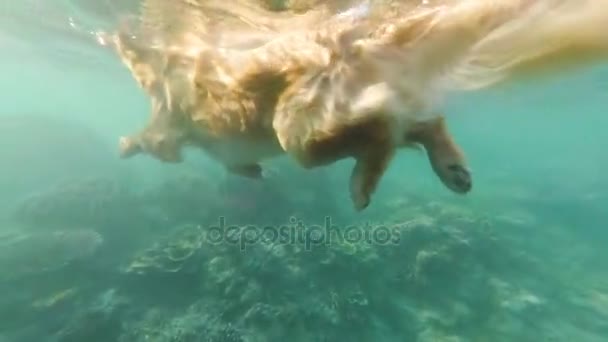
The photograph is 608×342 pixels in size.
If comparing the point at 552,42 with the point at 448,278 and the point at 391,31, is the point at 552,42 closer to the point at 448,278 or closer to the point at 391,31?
the point at 391,31

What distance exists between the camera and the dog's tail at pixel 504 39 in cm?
185

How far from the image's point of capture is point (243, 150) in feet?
11.6

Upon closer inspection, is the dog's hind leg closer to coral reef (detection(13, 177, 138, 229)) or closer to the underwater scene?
the underwater scene

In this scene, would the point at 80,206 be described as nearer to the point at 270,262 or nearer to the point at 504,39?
the point at 270,262

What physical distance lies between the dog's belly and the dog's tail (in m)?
1.22

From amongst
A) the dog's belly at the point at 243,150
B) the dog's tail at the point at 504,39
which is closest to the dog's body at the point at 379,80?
the dog's tail at the point at 504,39

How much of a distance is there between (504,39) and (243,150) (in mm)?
1984

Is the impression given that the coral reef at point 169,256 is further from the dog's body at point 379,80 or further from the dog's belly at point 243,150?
the dog's body at point 379,80

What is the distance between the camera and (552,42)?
1943 mm

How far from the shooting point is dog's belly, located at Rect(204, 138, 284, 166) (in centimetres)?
331

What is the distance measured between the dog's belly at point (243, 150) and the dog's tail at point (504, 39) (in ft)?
3.99

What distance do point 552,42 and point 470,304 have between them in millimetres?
13715

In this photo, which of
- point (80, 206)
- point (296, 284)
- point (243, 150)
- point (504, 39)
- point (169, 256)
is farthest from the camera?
point (80, 206)

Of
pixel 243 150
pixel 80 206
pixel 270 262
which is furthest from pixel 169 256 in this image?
pixel 243 150
